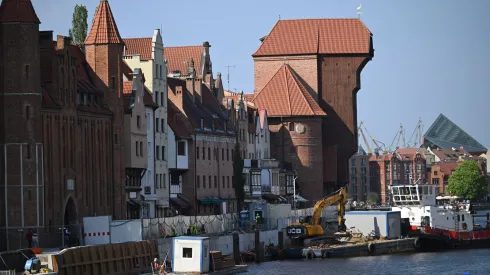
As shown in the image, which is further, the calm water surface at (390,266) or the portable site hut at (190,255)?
the calm water surface at (390,266)

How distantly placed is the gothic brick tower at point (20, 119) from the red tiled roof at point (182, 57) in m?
63.1

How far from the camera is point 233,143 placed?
458 ft

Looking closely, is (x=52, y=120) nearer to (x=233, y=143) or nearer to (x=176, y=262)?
(x=176, y=262)

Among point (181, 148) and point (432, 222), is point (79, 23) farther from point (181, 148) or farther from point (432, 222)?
point (432, 222)

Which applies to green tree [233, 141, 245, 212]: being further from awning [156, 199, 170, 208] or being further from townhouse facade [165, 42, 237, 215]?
awning [156, 199, 170, 208]

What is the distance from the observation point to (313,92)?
16875 cm

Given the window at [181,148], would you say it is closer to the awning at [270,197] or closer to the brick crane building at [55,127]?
the brick crane building at [55,127]

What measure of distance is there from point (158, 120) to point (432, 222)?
25.7 m

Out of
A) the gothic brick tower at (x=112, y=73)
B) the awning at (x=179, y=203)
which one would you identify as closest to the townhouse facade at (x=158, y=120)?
the awning at (x=179, y=203)

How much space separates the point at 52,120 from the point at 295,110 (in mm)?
72790

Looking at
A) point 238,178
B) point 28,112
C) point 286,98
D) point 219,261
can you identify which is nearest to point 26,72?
point 28,112

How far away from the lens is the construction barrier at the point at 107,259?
78.4 m

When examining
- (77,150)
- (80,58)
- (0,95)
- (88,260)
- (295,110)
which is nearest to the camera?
(88,260)

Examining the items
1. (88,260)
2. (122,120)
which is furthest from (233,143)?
(88,260)
